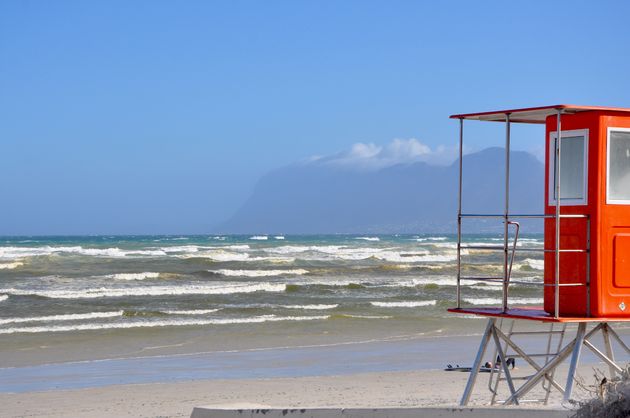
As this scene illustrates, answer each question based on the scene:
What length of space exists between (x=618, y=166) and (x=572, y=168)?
39cm

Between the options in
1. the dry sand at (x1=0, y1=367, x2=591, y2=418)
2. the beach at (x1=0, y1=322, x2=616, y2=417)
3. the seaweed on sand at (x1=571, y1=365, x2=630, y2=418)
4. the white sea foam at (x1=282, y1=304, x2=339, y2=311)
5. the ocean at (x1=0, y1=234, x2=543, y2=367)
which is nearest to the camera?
the seaweed on sand at (x1=571, y1=365, x2=630, y2=418)

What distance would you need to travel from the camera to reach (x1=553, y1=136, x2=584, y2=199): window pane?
28.7ft

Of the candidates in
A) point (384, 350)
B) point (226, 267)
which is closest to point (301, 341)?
point (384, 350)

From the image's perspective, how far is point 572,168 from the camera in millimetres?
8812

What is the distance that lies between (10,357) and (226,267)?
30856 mm

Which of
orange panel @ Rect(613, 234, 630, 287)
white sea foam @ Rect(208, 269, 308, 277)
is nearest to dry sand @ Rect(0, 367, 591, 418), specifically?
orange panel @ Rect(613, 234, 630, 287)

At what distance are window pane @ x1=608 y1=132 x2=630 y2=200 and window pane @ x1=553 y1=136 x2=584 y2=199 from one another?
0.80 feet

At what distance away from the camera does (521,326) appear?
20828mm

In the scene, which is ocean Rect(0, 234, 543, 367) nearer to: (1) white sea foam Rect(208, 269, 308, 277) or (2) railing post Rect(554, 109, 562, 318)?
(1) white sea foam Rect(208, 269, 308, 277)

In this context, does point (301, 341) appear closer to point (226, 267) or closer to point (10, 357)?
point (10, 357)

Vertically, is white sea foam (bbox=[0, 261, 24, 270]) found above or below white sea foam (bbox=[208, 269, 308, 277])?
below

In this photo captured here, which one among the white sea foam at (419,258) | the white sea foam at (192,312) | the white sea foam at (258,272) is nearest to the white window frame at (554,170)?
the white sea foam at (192,312)

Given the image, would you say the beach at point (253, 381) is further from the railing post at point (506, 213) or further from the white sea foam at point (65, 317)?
the white sea foam at point (65, 317)

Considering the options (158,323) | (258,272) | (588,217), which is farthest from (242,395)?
(258,272)
